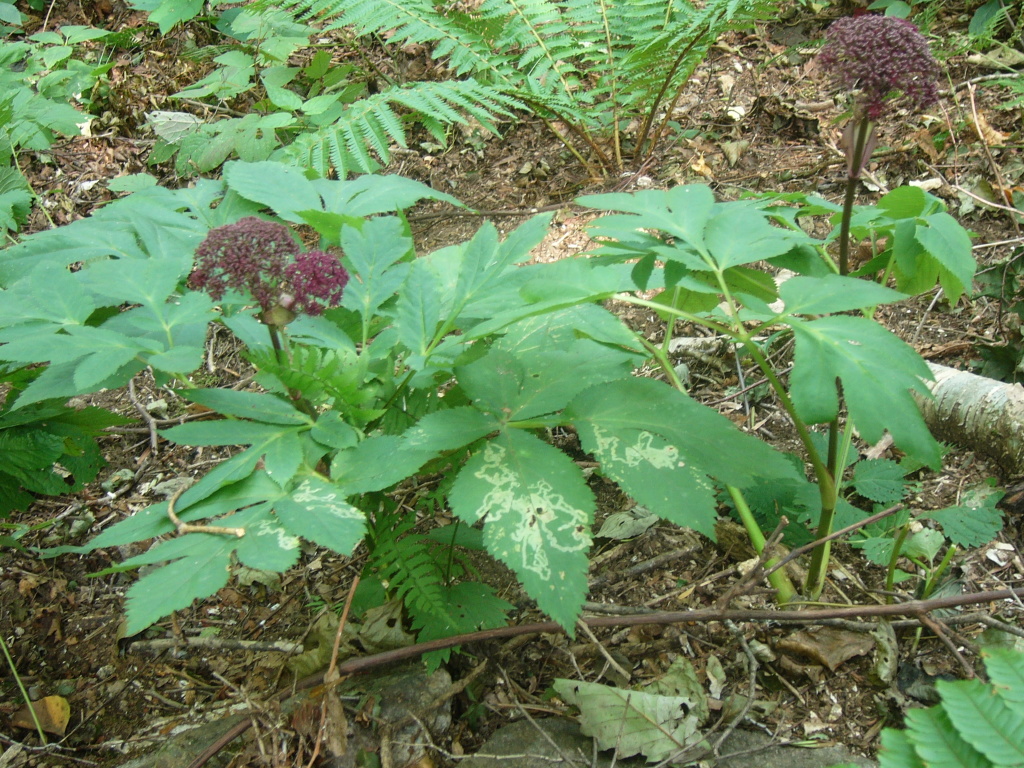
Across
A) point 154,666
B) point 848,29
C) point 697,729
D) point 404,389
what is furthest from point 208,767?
point 848,29

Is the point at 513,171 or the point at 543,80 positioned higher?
the point at 543,80

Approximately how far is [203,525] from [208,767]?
590 millimetres

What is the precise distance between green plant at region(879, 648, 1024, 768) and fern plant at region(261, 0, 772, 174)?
Result: 8.94ft

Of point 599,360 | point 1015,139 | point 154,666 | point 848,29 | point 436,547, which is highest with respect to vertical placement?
point 848,29

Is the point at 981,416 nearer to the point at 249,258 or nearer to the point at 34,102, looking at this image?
the point at 249,258

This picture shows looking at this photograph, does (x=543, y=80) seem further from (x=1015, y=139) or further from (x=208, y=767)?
(x=208, y=767)

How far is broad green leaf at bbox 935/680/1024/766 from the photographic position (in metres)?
0.98

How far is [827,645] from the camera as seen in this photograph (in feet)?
4.99

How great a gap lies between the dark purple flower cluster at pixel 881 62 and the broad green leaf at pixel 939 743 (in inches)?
37.0

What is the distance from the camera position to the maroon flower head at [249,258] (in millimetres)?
1213

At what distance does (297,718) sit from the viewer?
139 cm

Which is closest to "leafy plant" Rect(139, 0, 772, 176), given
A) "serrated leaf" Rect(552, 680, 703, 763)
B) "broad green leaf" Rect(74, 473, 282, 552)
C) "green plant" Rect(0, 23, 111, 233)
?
"green plant" Rect(0, 23, 111, 233)

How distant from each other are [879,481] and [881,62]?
39.0 inches

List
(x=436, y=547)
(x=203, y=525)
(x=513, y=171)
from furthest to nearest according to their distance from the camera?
(x=513, y=171) < (x=436, y=547) < (x=203, y=525)
